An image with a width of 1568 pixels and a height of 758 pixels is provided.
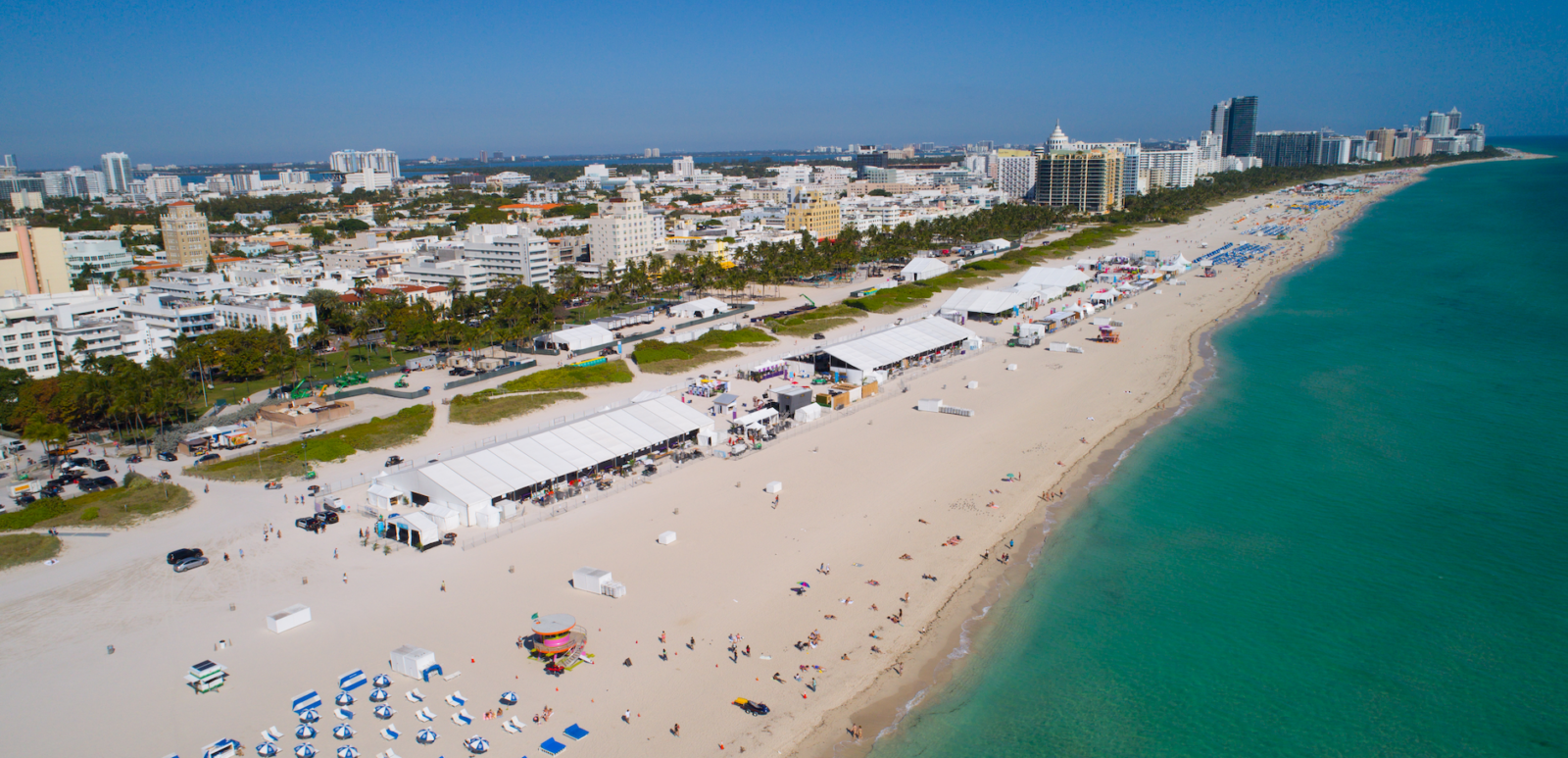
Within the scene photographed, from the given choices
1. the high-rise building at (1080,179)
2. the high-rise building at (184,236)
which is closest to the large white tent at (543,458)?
the high-rise building at (184,236)

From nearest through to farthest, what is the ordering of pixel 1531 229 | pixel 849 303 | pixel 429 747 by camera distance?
pixel 429 747 < pixel 849 303 < pixel 1531 229

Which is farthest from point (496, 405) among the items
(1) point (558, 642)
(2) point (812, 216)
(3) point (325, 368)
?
(2) point (812, 216)

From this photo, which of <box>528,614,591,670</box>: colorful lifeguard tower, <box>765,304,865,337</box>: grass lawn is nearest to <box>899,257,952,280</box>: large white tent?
<box>765,304,865,337</box>: grass lawn

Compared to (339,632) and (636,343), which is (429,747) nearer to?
(339,632)

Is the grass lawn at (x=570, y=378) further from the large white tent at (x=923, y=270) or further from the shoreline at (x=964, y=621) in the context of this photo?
the large white tent at (x=923, y=270)

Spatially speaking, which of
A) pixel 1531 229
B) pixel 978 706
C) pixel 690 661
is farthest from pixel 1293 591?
pixel 1531 229

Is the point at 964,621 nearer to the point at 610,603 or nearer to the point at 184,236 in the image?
the point at 610,603
